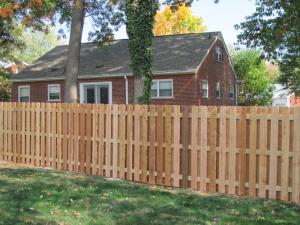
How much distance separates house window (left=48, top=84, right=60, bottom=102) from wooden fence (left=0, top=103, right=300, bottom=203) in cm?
1903

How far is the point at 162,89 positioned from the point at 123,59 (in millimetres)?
4000

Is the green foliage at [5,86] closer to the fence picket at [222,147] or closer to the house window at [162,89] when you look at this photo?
the house window at [162,89]

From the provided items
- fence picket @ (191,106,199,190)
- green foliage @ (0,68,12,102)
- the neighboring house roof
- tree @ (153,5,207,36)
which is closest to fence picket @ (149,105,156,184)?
fence picket @ (191,106,199,190)

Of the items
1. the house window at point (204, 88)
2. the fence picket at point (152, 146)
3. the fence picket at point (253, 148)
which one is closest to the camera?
the fence picket at point (253, 148)

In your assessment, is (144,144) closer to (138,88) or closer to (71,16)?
(138,88)

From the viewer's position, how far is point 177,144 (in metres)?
9.17

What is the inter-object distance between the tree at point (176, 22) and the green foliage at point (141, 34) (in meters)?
50.5

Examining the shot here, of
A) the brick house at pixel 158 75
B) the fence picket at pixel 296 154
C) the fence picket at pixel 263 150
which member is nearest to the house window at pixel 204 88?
the brick house at pixel 158 75

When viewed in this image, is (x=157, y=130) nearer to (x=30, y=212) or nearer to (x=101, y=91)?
(x=30, y=212)

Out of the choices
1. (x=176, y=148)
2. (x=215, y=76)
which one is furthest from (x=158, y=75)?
(x=176, y=148)

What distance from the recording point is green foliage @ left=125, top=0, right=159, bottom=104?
14.8m

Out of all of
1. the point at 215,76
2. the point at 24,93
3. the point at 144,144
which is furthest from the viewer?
the point at 24,93

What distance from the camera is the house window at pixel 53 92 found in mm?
31141

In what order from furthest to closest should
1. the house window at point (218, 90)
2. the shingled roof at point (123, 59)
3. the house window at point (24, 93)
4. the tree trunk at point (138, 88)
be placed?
the house window at point (24, 93) → the house window at point (218, 90) → the shingled roof at point (123, 59) → the tree trunk at point (138, 88)
